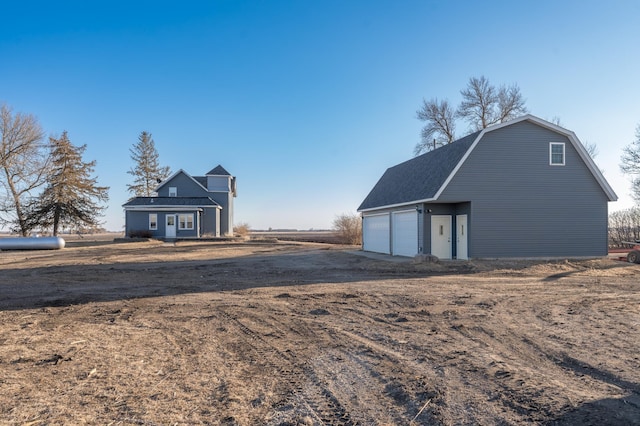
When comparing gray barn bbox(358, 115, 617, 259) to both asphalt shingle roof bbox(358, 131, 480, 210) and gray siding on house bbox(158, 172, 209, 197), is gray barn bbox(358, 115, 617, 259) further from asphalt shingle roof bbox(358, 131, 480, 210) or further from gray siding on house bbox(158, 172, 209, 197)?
gray siding on house bbox(158, 172, 209, 197)

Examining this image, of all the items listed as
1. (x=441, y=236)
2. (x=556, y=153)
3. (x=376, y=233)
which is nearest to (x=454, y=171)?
(x=441, y=236)

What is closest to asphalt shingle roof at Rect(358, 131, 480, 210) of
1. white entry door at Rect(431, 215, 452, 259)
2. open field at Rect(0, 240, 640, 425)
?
white entry door at Rect(431, 215, 452, 259)

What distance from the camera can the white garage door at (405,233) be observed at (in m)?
20.4

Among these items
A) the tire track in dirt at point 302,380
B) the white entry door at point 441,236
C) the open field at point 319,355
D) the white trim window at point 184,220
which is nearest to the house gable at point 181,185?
the white trim window at point 184,220

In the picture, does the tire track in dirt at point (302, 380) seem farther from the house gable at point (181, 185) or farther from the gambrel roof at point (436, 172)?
the house gable at point (181, 185)

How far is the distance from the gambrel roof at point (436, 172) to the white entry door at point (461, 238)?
2.01 metres

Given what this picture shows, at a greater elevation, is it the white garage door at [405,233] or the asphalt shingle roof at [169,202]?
the asphalt shingle roof at [169,202]

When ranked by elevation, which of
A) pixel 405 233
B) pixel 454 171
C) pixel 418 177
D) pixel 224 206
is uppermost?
pixel 418 177

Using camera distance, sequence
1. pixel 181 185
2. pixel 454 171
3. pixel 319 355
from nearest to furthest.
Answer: pixel 319 355 < pixel 454 171 < pixel 181 185

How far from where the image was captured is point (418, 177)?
2206 cm

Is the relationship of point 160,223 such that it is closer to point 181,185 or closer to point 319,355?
point 181,185

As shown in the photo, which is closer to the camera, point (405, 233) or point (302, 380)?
point (302, 380)

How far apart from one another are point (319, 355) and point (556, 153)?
57.4ft

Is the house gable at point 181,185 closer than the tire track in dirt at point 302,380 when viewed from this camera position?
No
